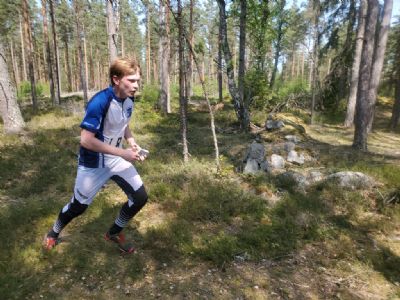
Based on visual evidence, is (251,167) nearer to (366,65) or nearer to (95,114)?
(95,114)

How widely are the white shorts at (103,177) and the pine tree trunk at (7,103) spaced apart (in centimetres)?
809

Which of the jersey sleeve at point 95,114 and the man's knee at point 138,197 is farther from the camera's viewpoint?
the man's knee at point 138,197

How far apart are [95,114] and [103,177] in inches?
34.3

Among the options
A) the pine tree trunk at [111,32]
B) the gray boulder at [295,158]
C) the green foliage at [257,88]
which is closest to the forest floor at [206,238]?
the gray boulder at [295,158]

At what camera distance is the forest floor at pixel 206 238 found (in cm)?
384

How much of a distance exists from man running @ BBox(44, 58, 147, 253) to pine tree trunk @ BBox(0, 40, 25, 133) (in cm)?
762

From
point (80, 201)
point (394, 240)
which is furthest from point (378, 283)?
point (80, 201)

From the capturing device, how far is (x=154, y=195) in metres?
6.13

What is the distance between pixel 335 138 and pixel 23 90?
98.1ft

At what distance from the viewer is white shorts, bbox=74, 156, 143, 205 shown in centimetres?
370

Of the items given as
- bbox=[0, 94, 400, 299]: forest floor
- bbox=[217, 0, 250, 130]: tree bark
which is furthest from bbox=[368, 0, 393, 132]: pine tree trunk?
bbox=[0, 94, 400, 299]: forest floor

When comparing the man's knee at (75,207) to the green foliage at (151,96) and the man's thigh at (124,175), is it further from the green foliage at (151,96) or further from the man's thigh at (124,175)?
the green foliage at (151,96)

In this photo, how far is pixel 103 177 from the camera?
3791mm

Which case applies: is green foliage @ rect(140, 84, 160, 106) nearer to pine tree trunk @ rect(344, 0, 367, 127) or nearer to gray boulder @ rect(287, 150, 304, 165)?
pine tree trunk @ rect(344, 0, 367, 127)
